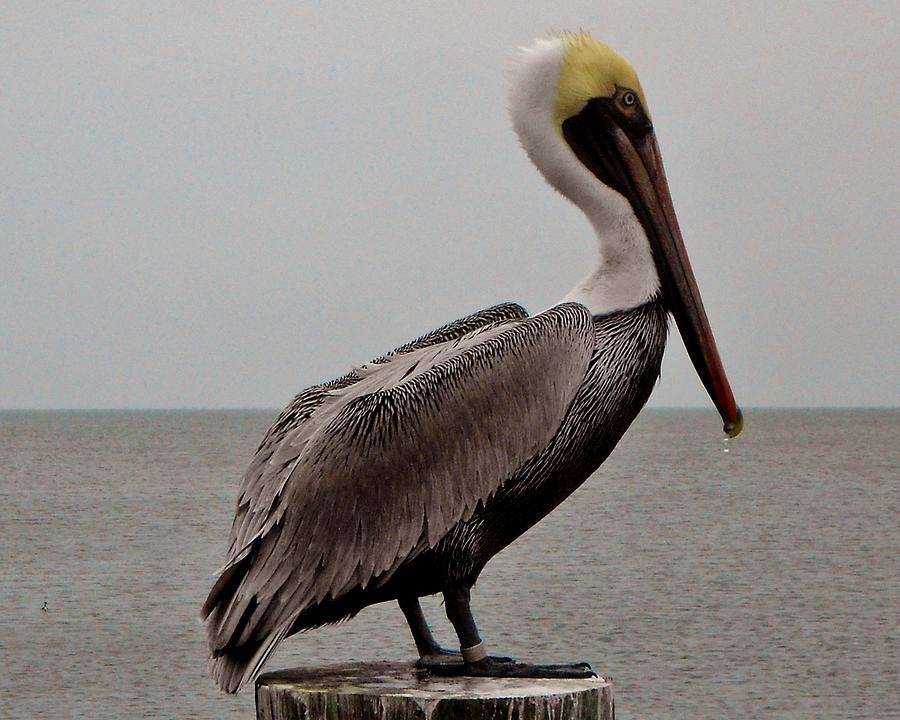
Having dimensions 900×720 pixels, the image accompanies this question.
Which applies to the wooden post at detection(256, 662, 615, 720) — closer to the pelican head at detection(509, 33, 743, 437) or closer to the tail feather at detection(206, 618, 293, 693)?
the tail feather at detection(206, 618, 293, 693)

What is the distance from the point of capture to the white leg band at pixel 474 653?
4.34 meters

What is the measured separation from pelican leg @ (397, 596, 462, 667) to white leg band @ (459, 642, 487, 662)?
0.17 m

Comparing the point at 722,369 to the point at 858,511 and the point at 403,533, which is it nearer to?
the point at 403,533

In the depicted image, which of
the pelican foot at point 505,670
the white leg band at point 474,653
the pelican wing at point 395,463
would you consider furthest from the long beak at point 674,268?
the white leg band at point 474,653

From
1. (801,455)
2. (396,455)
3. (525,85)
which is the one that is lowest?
(801,455)

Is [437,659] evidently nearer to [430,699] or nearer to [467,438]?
[430,699]

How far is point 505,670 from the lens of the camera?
430 cm

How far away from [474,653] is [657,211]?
1.50 m

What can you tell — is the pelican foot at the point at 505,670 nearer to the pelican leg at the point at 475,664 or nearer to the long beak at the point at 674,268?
the pelican leg at the point at 475,664

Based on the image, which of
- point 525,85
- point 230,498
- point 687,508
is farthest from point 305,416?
point 687,508

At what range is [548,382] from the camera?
440 cm

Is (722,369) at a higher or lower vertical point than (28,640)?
higher

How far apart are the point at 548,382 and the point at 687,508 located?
164ft

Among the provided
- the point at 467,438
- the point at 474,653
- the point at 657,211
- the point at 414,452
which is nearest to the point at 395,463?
the point at 414,452
